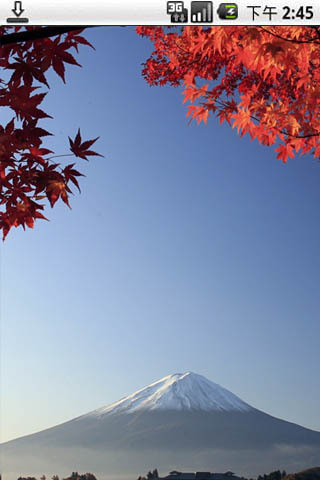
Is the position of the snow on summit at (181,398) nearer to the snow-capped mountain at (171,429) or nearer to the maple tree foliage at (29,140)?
the snow-capped mountain at (171,429)

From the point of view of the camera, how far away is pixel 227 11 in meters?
2.35

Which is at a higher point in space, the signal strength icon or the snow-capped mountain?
the signal strength icon

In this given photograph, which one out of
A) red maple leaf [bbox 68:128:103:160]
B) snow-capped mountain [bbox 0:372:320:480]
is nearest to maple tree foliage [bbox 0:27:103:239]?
red maple leaf [bbox 68:128:103:160]

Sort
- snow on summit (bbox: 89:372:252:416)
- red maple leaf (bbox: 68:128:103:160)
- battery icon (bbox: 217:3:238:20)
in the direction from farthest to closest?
snow on summit (bbox: 89:372:252:416) → red maple leaf (bbox: 68:128:103:160) → battery icon (bbox: 217:3:238:20)

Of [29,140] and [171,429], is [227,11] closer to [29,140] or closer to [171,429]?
[29,140]

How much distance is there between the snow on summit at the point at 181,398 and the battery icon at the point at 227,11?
4660cm

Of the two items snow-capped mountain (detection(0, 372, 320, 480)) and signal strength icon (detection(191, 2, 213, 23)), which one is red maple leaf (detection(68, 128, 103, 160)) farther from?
snow-capped mountain (detection(0, 372, 320, 480))

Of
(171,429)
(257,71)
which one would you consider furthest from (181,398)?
(257,71)

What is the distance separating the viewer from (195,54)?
7309 mm

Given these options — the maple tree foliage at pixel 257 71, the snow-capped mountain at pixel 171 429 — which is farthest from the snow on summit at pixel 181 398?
Answer: the maple tree foliage at pixel 257 71

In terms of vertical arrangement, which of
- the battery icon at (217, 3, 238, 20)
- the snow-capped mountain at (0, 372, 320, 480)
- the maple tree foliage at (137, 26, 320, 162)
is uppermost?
the maple tree foliage at (137, 26, 320, 162)

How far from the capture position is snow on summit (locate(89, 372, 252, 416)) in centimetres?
4662

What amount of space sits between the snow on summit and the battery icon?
153 feet

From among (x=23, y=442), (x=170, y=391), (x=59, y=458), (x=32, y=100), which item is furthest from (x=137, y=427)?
(x=32, y=100)
